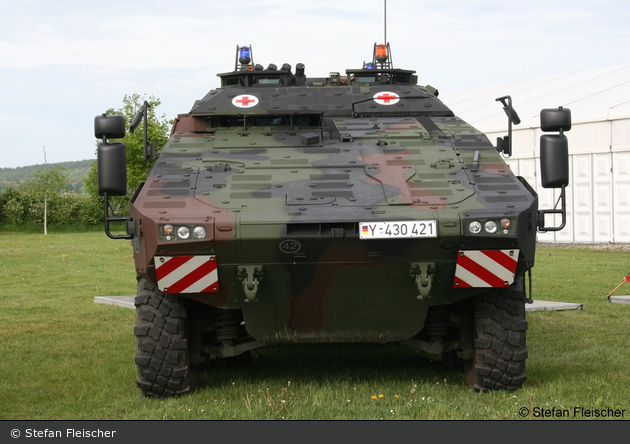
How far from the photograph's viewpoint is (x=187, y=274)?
226 inches

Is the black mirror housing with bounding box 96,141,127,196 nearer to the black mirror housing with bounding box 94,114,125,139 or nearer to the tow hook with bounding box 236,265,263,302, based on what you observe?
the black mirror housing with bounding box 94,114,125,139

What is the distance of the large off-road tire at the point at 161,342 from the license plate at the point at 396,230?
1439 millimetres

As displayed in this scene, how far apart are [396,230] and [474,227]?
0.50 meters

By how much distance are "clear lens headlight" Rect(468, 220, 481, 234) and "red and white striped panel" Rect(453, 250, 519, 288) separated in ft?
0.47

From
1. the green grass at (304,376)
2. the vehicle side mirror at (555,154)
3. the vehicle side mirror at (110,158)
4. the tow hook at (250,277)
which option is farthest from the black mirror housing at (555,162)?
the vehicle side mirror at (110,158)

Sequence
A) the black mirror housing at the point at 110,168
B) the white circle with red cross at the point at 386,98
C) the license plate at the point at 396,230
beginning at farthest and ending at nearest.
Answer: the white circle with red cross at the point at 386,98 < the black mirror housing at the point at 110,168 < the license plate at the point at 396,230

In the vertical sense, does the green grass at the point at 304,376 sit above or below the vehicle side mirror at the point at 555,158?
below

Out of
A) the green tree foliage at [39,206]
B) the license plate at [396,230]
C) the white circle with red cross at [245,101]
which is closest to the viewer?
the license plate at [396,230]

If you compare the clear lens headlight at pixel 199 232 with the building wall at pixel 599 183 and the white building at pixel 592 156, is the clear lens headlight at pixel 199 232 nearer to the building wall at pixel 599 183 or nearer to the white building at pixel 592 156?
the building wall at pixel 599 183

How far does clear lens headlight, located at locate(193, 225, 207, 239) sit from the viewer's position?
18.4ft

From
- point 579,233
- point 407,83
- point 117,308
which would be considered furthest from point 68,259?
point 407,83

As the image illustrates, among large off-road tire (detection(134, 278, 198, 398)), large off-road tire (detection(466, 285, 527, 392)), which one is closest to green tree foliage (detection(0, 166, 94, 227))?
large off-road tire (detection(134, 278, 198, 398))

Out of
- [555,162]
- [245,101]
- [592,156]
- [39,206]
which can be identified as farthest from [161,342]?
[39,206]

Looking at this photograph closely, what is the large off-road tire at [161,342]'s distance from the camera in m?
6.09
